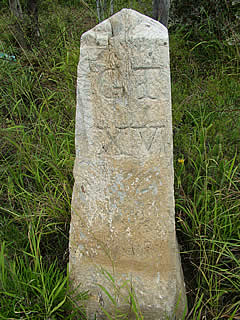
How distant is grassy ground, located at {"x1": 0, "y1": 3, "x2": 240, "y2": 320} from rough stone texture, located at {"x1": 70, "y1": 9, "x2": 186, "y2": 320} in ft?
0.44

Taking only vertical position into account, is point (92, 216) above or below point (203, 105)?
below

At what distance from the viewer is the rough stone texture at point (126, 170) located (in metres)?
1.20

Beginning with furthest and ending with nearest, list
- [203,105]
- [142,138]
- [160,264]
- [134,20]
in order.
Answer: [203,105]
[160,264]
[142,138]
[134,20]

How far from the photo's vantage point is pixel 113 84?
123 centimetres

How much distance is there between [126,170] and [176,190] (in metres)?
0.59

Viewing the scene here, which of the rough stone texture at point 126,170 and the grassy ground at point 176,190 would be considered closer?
the rough stone texture at point 126,170

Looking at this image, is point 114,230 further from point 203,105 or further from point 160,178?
point 203,105

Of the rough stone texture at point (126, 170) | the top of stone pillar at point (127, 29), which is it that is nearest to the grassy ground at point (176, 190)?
the rough stone texture at point (126, 170)

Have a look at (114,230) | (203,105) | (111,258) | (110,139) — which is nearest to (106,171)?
(110,139)

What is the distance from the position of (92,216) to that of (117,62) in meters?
0.63

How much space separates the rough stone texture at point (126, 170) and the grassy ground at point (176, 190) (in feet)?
0.44

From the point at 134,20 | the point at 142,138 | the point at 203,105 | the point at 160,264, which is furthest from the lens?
the point at 203,105

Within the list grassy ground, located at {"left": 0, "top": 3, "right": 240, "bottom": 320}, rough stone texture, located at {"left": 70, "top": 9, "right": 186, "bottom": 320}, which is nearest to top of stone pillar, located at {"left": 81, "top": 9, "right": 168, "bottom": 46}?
rough stone texture, located at {"left": 70, "top": 9, "right": 186, "bottom": 320}

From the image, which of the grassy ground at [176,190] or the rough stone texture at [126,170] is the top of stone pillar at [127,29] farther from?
the grassy ground at [176,190]
